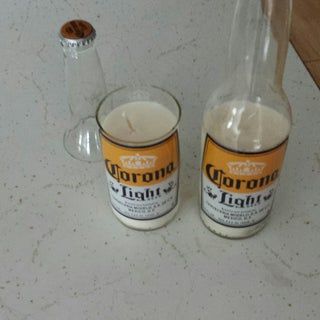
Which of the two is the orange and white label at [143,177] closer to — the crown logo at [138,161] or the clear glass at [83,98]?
the crown logo at [138,161]

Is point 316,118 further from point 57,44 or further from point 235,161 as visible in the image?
point 57,44

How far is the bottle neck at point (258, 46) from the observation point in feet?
1.56

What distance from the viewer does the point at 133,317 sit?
0.48 m

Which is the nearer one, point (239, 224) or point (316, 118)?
point (239, 224)

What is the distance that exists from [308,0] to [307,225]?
1.89 feet

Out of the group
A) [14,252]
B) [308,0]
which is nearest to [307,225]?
[14,252]

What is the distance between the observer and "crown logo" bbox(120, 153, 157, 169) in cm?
46

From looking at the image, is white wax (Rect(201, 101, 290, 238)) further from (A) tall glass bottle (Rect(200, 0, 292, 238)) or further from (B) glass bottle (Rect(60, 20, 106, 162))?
(B) glass bottle (Rect(60, 20, 106, 162))

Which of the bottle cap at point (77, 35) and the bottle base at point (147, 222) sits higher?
the bottle cap at point (77, 35)

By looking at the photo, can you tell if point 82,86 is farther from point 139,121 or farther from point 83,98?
point 139,121

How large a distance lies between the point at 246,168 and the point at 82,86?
0.23 m

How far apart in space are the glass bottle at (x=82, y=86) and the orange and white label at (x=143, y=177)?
0.37 feet

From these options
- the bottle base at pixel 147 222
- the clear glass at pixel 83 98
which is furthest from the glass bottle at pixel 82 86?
the bottle base at pixel 147 222

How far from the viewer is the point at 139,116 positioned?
1.65 ft
